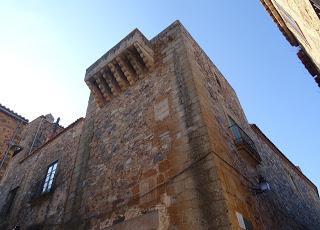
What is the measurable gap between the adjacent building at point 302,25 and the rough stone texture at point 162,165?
229 cm

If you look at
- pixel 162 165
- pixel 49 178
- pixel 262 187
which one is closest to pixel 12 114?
pixel 49 178

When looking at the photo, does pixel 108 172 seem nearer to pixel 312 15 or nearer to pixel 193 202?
pixel 193 202

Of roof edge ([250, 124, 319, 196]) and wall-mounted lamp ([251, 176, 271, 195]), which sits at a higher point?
roof edge ([250, 124, 319, 196])

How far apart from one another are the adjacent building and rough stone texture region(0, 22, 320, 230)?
229 cm

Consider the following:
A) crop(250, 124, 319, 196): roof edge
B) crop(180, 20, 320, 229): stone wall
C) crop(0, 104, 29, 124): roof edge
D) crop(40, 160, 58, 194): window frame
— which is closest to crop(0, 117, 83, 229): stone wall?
crop(40, 160, 58, 194): window frame

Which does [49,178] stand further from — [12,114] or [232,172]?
[232,172]

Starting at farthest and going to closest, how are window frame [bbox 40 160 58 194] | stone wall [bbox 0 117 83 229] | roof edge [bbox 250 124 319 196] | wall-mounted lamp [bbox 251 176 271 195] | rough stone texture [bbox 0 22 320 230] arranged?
roof edge [bbox 250 124 319 196], window frame [bbox 40 160 58 194], stone wall [bbox 0 117 83 229], wall-mounted lamp [bbox 251 176 271 195], rough stone texture [bbox 0 22 320 230]

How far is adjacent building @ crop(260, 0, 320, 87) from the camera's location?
5.25 meters

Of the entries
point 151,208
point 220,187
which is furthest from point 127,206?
point 220,187

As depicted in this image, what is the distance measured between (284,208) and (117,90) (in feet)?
20.1

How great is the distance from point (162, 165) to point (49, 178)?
A: 550 cm

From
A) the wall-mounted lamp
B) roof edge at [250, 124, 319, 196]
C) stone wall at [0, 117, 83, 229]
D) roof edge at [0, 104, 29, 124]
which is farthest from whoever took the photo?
roof edge at [0, 104, 29, 124]

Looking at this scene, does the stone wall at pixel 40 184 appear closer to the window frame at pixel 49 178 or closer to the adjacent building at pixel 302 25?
the window frame at pixel 49 178

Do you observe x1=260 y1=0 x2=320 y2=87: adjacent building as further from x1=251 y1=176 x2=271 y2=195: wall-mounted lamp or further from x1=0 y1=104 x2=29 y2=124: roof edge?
x1=0 y1=104 x2=29 y2=124: roof edge
